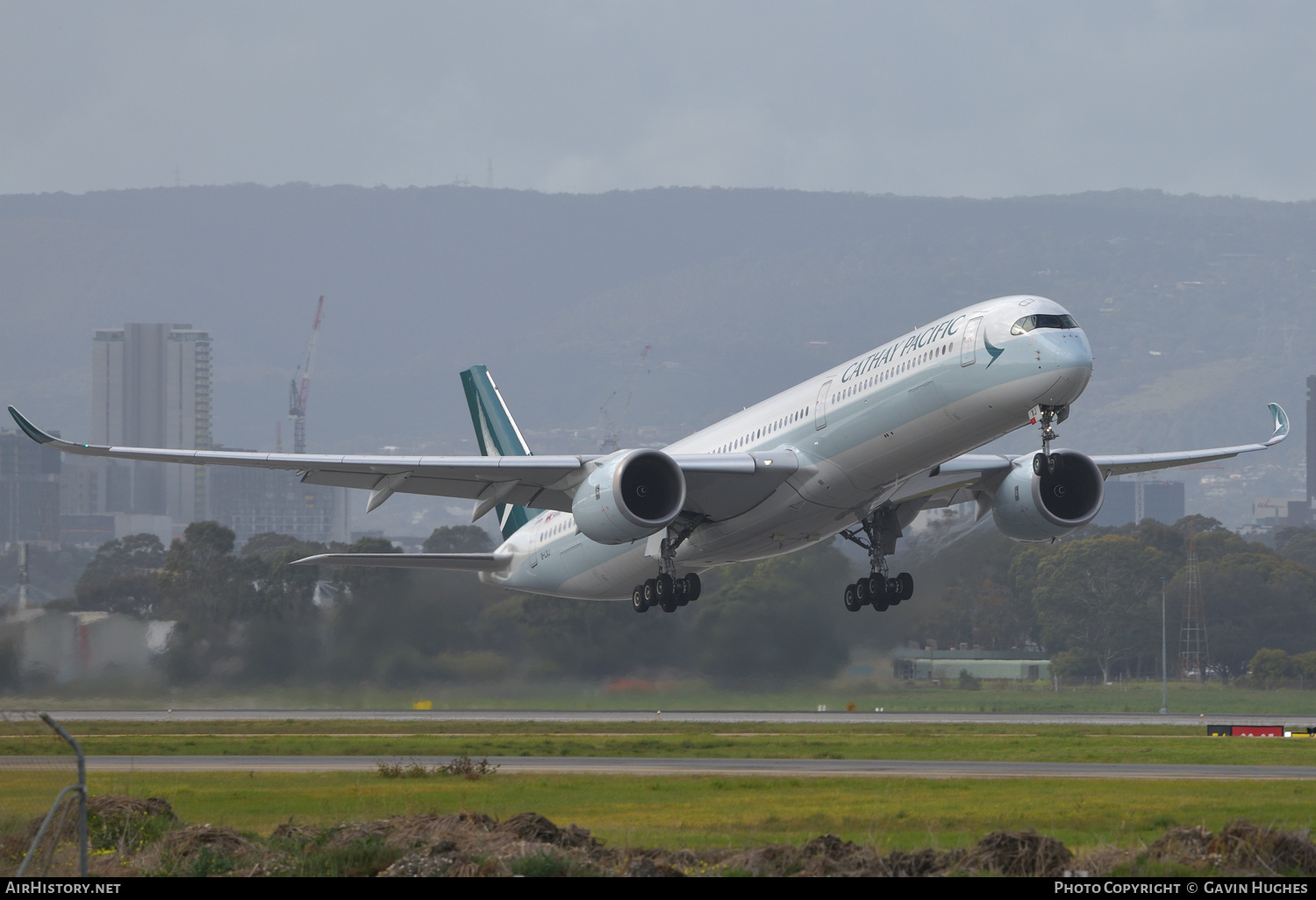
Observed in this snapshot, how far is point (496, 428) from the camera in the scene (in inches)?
1877

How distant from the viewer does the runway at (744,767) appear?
32156 mm

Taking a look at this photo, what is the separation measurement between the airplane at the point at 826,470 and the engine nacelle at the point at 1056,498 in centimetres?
4

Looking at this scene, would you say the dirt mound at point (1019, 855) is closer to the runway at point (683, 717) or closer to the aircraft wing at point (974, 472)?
the aircraft wing at point (974, 472)

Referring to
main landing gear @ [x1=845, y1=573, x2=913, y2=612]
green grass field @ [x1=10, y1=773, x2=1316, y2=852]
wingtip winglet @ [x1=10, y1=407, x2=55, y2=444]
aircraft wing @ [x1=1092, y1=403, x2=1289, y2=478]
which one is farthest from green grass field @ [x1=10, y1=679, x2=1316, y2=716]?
wingtip winglet @ [x1=10, y1=407, x2=55, y2=444]

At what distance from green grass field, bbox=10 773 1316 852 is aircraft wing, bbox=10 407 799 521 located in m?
6.58

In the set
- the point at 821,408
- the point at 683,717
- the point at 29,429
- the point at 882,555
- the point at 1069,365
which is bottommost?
the point at 683,717

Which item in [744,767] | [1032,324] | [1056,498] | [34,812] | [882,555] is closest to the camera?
[34,812]

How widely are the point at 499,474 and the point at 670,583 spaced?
4756 millimetres

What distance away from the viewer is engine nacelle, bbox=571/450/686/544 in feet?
107

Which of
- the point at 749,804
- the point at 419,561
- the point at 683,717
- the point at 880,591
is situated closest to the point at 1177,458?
the point at 880,591

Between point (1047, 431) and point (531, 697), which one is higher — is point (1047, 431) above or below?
above

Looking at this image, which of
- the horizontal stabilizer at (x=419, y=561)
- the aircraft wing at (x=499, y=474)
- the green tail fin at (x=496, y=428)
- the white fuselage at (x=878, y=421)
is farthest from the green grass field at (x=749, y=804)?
the green tail fin at (x=496, y=428)

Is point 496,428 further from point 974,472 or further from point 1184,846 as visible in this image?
point 1184,846
